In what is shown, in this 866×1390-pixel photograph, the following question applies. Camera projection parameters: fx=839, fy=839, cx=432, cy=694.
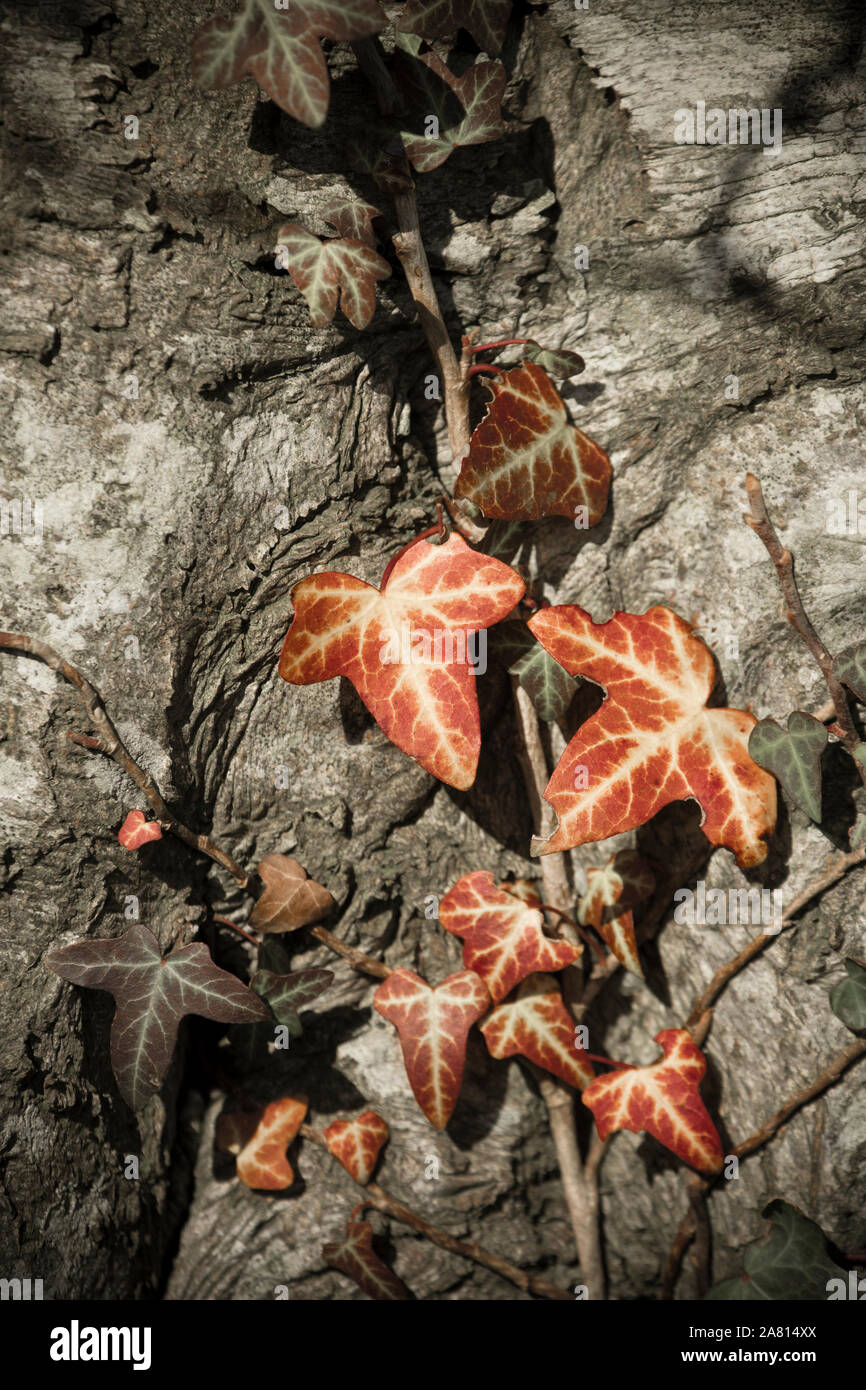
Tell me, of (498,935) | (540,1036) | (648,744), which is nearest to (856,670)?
(648,744)

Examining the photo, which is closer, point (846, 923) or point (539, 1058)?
point (846, 923)

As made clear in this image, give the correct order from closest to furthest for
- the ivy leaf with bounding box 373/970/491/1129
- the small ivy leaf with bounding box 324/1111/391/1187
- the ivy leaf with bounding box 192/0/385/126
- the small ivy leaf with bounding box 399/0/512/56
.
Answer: the ivy leaf with bounding box 192/0/385/126 → the small ivy leaf with bounding box 399/0/512/56 → the ivy leaf with bounding box 373/970/491/1129 → the small ivy leaf with bounding box 324/1111/391/1187

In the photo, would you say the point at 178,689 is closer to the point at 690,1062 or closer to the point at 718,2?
the point at 690,1062

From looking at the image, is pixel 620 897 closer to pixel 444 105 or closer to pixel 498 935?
pixel 498 935

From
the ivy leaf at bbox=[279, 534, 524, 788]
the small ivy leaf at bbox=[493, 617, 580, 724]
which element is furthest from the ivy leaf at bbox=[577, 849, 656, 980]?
the ivy leaf at bbox=[279, 534, 524, 788]

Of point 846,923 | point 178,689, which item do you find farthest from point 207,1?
point 846,923

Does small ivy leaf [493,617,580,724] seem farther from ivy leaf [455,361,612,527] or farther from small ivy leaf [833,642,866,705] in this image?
small ivy leaf [833,642,866,705]
